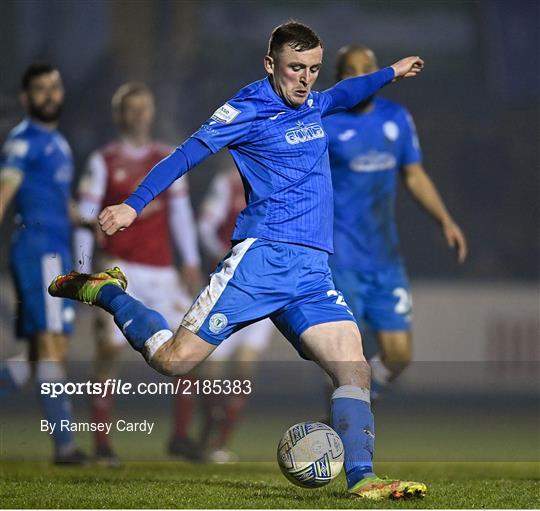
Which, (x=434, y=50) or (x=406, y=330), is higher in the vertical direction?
(x=434, y=50)

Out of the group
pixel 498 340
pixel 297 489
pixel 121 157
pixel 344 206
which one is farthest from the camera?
pixel 498 340

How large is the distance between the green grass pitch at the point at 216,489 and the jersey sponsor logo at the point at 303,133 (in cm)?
157

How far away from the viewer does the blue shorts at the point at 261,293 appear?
5949 mm

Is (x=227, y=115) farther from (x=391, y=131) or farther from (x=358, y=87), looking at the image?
(x=391, y=131)

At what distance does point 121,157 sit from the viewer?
9.94 m

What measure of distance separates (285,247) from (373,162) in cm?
277

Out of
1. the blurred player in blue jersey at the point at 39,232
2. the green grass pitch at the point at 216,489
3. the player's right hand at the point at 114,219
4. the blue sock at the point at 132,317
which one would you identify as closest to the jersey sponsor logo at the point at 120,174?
the blurred player in blue jersey at the point at 39,232

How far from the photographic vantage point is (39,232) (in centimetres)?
943

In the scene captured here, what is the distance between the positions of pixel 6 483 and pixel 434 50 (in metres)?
5.72

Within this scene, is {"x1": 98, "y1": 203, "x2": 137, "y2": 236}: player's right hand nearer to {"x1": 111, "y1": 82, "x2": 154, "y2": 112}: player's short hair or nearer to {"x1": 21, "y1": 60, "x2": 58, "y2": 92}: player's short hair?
{"x1": 21, "y1": 60, "x2": 58, "y2": 92}: player's short hair

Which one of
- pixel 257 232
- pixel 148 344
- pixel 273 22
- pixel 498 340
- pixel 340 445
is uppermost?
pixel 273 22

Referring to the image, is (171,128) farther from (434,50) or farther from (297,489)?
(297,489)

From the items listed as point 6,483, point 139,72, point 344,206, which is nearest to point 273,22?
point 139,72

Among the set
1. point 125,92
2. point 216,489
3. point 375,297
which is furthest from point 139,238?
point 216,489
